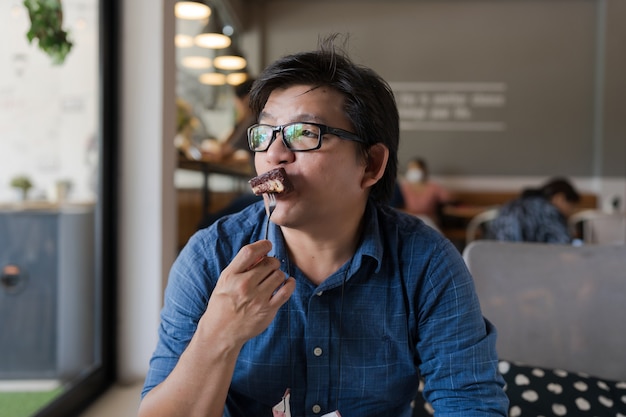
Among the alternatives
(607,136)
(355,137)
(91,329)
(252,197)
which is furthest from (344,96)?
(607,136)

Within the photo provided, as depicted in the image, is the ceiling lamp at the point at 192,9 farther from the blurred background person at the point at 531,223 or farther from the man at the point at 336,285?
the man at the point at 336,285

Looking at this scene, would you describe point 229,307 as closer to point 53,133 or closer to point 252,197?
point 252,197

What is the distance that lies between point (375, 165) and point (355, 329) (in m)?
0.33

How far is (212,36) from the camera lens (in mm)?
4801

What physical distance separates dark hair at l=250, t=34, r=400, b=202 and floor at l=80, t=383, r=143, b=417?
5.55ft

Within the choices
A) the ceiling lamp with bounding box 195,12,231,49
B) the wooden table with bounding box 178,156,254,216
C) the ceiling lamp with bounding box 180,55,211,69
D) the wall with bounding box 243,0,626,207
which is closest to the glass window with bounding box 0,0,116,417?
the wooden table with bounding box 178,156,254,216

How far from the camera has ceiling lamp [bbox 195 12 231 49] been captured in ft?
15.8

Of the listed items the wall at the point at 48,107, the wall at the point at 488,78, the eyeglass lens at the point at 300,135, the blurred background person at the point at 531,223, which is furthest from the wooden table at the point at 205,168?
the wall at the point at 488,78

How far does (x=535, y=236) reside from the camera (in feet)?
10.9

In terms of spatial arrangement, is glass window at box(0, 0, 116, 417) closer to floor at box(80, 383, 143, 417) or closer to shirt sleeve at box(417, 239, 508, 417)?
floor at box(80, 383, 143, 417)

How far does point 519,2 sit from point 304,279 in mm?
7926

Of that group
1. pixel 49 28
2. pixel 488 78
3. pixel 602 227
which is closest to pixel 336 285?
pixel 49 28

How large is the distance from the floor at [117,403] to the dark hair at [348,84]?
1691 mm

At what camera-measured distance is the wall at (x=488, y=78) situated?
818 centimetres
